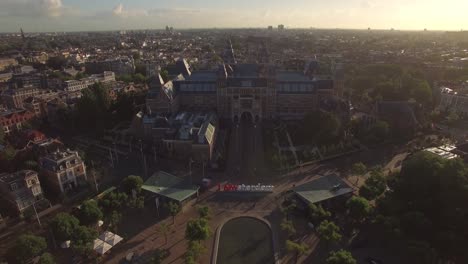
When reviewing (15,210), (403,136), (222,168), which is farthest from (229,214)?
(403,136)

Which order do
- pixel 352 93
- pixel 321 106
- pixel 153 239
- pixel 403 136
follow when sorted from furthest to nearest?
1. pixel 352 93
2. pixel 321 106
3. pixel 403 136
4. pixel 153 239

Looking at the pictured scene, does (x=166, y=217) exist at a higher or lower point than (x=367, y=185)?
lower

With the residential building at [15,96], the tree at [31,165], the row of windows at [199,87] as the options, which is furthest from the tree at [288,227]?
the residential building at [15,96]

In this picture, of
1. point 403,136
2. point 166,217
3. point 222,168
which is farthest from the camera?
point 403,136

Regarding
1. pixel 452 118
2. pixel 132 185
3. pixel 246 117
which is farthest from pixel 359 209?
pixel 452 118

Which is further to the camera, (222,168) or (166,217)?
(222,168)

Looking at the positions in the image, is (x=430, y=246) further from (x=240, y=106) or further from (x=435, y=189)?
(x=240, y=106)

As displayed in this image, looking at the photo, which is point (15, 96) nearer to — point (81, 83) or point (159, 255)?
point (81, 83)
